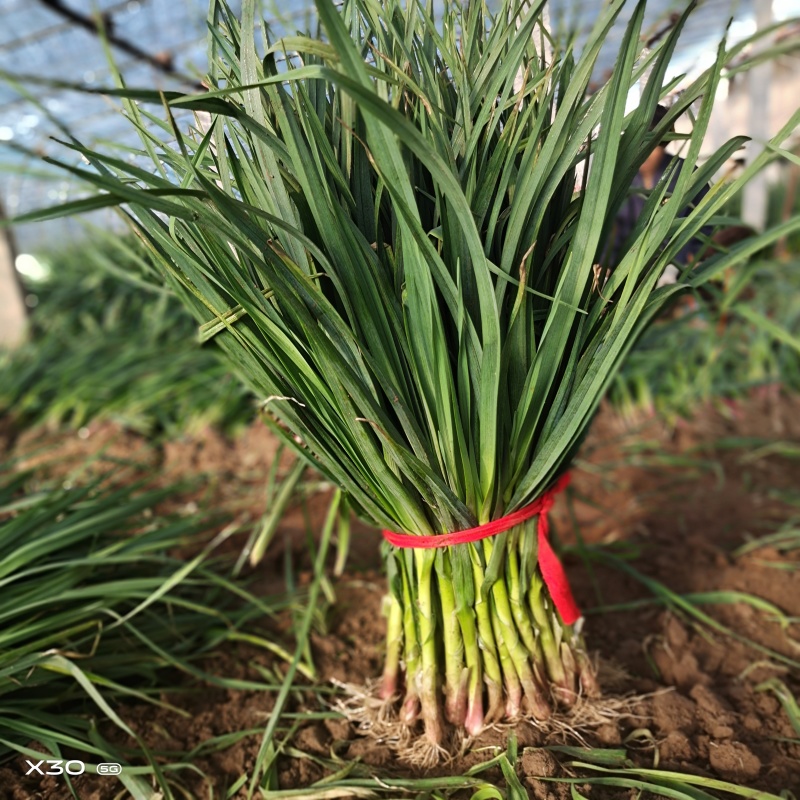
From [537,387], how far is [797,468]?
1523mm

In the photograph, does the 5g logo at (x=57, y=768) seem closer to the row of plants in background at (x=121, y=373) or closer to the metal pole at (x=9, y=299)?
the row of plants in background at (x=121, y=373)

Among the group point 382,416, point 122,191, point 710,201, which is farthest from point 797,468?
point 122,191

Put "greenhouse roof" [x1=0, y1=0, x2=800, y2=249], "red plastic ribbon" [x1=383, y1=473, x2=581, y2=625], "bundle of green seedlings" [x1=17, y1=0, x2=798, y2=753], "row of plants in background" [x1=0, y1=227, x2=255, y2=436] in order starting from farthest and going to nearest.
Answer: "greenhouse roof" [x1=0, y1=0, x2=800, y2=249] < "row of plants in background" [x1=0, y1=227, x2=255, y2=436] < "red plastic ribbon" [x1=383, y1=473, x2=581, y2=625] < "bundle of green seedlings" [x1=17, y1=0, x2=798, y2=753]

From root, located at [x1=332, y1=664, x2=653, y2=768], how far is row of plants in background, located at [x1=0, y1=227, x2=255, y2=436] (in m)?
1.55

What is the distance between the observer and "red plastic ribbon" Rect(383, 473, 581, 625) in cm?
80

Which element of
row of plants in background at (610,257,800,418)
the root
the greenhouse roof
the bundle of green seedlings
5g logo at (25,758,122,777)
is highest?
the greenhouse roof

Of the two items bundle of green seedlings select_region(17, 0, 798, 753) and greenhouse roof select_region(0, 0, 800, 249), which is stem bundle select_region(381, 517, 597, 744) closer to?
bundle of green seedlings select_region(17, 0, 798, 753)

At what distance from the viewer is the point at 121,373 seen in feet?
9.02

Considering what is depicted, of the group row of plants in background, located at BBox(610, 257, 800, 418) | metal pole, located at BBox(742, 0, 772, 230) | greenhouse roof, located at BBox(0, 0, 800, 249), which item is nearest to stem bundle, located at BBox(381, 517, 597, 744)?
row of plants in background, located at BBox(610, 257, 800, 418)

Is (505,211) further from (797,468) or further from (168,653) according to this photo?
(797,468)

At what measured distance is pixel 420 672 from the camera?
0.89 meters

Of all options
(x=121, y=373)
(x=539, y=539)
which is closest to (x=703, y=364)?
(x=539, y=539)

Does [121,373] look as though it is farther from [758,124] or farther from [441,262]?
[758,124]

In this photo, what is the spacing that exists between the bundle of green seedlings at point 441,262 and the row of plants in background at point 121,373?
5.15 feet
